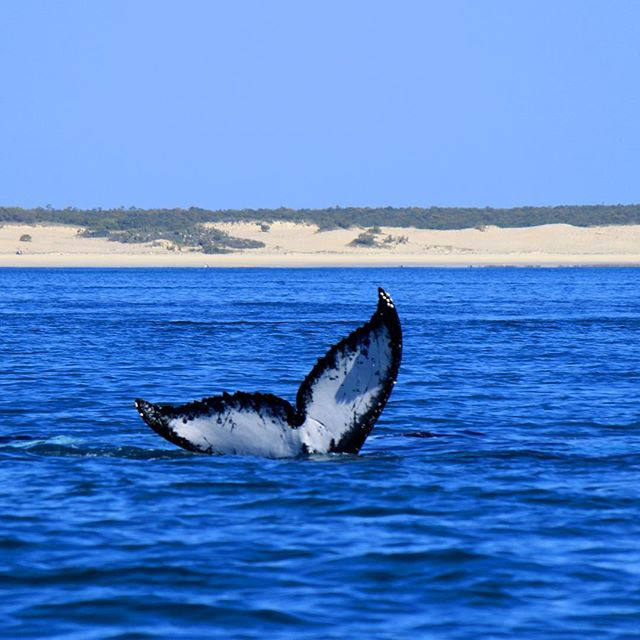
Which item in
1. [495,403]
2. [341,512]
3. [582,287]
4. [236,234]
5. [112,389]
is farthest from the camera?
[236,234]

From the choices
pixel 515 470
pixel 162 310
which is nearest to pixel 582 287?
pixel 162 310

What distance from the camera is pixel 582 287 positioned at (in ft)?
185

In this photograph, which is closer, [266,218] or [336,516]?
[336,516]

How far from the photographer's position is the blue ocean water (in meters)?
7.91

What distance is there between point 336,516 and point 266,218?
111971 millimetres

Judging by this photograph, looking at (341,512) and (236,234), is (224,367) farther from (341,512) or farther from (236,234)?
(236,234)

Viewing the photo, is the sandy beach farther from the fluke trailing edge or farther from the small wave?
the fluke trailing edge

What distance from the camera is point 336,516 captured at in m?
10.2

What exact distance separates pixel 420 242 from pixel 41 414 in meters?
89.4

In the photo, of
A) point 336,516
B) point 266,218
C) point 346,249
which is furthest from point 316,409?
point 266,218

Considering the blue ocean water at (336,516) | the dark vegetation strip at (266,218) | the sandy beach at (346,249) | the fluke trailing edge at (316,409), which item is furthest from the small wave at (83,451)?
the dark vegetation strip at (266,218)

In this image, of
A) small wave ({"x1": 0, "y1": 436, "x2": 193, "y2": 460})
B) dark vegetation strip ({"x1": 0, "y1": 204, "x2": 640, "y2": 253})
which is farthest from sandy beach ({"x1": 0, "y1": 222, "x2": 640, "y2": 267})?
small wave ({"x1": 0, "y1": 436, "x2": 193, "y2": 460})

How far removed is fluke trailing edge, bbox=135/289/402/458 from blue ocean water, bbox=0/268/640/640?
2.01 feet

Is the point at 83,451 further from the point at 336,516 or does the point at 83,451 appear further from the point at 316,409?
the point at 316,409
